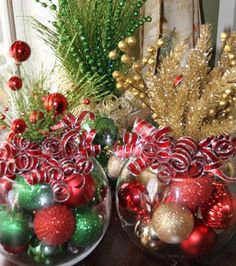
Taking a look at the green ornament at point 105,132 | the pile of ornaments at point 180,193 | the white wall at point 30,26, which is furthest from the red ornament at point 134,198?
the white wall at point 30,26

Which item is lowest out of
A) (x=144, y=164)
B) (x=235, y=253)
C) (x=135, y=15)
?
(x=235, y=253)

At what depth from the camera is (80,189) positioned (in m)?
0.53

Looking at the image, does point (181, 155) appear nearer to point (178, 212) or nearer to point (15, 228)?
point (178, 212)

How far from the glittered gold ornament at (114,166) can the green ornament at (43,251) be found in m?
0.22

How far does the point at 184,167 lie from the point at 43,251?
0.73 ft

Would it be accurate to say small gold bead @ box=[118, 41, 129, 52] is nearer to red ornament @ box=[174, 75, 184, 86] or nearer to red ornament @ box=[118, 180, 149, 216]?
red ornament @ box=[174, 75, 184, 86]

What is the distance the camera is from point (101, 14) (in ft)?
2.64

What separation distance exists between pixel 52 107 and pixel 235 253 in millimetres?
358

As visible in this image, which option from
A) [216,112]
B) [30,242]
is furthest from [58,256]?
[216,112]

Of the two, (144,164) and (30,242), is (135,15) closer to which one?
(144,164)

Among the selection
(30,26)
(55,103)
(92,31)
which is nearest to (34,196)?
(55,103)

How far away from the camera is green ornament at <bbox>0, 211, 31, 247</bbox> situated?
513 millimetres

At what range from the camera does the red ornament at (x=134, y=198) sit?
1.79 feet

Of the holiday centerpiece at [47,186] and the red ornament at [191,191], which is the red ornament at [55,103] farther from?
the red ornament at [191,191]
